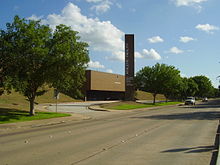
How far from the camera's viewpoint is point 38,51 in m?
21.3

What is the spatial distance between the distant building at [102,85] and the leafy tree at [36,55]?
54902 mm

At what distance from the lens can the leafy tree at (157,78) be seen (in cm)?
6150

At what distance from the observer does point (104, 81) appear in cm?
8750

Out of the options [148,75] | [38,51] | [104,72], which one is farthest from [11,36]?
[104,72]

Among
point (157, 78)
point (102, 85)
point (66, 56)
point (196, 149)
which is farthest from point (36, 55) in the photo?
point (102, 85)

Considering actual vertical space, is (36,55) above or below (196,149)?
above

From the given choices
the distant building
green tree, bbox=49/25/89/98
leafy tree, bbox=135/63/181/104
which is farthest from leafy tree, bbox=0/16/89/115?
the distant building

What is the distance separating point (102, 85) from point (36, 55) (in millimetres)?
65060

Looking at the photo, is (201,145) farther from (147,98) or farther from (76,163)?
(147,98)

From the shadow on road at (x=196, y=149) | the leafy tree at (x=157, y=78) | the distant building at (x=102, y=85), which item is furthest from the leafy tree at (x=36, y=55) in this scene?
the distant building at (x=102, y=85)

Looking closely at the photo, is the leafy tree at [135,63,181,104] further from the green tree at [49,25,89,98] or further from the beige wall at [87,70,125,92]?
the green tree at [49,25,89,98]

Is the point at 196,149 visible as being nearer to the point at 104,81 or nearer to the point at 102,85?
the point at 102,85

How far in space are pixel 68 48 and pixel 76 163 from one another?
15.9m

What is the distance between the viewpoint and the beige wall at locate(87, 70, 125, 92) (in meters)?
79.7
